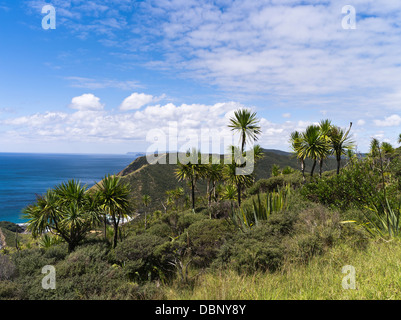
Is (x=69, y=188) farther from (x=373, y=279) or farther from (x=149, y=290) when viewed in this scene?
(x=373, y=279)

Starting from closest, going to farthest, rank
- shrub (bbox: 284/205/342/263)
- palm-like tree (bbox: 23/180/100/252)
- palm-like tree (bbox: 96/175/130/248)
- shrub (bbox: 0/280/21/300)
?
shrub (bbox: 284/205/342/263), shrub (bbox: 0/280/21/300), palm-like tree (bbox: 23/180/100/252), palm-like tree (bbox: 96/175/130/248)

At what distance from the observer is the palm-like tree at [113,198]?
18391mm

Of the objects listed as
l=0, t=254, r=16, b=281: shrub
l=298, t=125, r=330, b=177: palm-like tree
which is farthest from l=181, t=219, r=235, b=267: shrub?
l=298, t=125, r=330, b=177: palm-like tree

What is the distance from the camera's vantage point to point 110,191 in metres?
18.6

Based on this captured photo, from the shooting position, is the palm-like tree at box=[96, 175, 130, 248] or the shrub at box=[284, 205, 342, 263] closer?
the shrub at box=[284, 205, 342, 263]

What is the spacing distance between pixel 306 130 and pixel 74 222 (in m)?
22.9

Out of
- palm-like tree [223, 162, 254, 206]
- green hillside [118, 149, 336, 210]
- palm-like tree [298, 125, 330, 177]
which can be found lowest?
green hillside [118, 149, 336, 210]

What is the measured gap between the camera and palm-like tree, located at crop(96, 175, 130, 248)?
60.3 feet

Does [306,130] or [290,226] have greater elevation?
[306,130]

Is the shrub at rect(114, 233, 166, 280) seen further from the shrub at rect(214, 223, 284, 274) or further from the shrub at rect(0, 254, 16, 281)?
the shrub at rect(214, 223, 284, 274)
